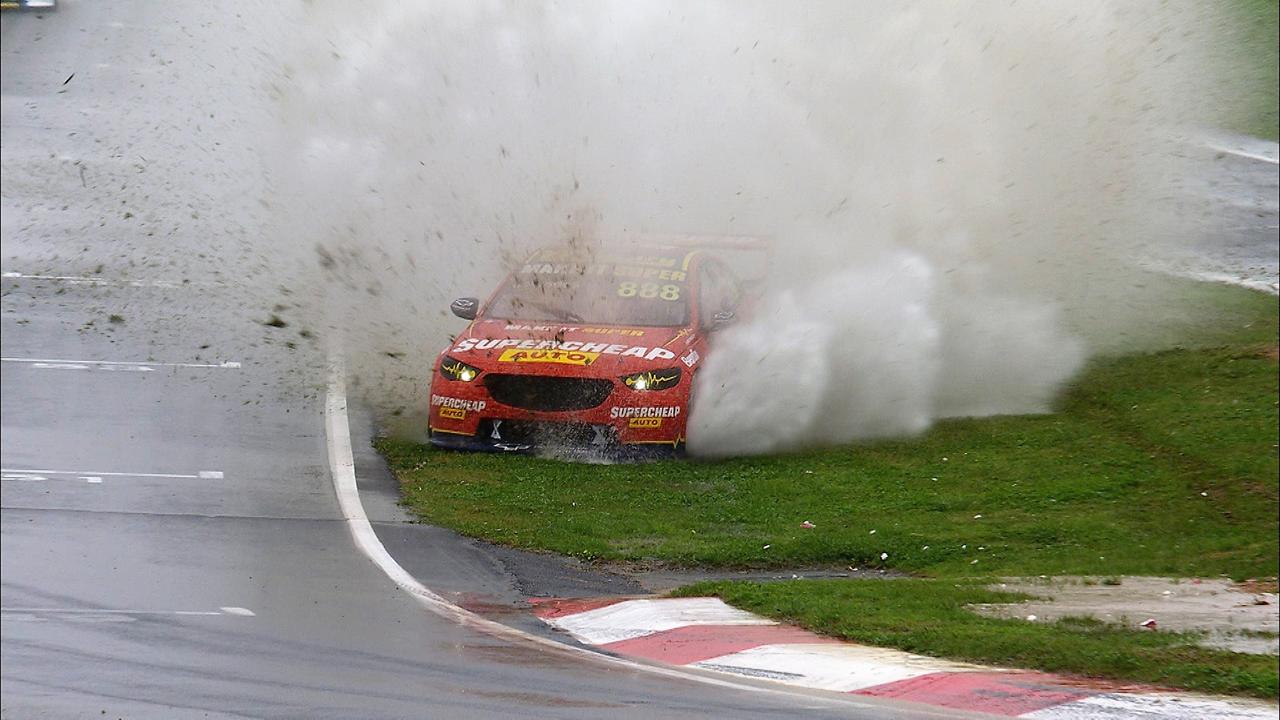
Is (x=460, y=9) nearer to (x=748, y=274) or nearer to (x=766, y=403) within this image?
(x=748, y=274)

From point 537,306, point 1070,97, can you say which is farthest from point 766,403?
point 1070,97

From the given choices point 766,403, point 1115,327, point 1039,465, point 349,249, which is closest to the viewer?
point 1039,465

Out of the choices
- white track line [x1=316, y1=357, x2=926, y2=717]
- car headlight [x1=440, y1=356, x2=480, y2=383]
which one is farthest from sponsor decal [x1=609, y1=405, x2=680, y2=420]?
white track line [x1=316, y1=357, x2=926, y2=717]

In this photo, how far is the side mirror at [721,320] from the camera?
39.4ft

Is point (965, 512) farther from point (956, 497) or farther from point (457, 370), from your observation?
point (457, 370)

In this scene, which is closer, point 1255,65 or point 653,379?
point 653,379

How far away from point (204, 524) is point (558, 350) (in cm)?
350

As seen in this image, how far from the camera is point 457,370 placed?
37.3 feet

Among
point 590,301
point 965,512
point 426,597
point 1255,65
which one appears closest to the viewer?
point 426,597

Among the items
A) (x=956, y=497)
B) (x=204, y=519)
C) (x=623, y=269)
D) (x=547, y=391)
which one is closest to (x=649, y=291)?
(x=623, y=269)

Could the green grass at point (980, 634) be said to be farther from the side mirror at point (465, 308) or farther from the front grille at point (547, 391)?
the side mirror at point (465, 308)

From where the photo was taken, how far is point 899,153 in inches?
537

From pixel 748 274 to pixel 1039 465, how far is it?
3277 millimetres

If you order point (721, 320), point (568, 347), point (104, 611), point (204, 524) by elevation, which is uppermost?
point (721, 320)
